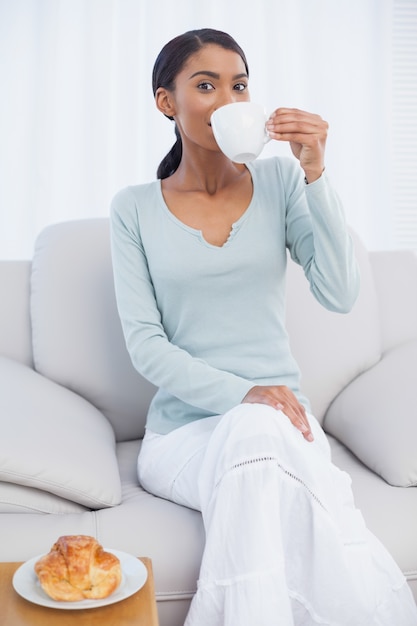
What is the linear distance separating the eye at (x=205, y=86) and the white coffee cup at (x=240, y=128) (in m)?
0.26

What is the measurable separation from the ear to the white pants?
28.2 inches

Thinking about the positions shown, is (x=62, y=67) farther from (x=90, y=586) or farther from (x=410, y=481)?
(x=90, y=586)

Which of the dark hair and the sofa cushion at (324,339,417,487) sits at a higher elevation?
the dark hair

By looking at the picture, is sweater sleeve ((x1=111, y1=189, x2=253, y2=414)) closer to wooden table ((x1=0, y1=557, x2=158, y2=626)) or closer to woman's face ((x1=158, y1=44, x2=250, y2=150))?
woman's face ((x1=158, y1=44, x2=250, y2=150))

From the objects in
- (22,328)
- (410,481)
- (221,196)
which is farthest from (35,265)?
(410,481)

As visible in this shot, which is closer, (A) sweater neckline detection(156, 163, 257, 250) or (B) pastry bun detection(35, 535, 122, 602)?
(B) pastry bun detection(35, 535, 122, 602)

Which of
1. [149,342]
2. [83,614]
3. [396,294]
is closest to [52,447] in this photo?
[149,342]

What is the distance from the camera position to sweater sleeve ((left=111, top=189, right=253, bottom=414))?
5.02 ft

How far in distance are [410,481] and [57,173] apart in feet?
5.78

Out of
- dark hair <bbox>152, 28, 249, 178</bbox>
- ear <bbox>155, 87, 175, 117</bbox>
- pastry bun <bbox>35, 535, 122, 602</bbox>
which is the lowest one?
pastry bun <bbox>35, 535, 122, 602</bbox>

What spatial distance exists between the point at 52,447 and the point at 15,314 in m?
0.59

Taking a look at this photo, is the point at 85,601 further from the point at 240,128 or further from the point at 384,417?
the point at 384,417

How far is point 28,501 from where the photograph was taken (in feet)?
4.83

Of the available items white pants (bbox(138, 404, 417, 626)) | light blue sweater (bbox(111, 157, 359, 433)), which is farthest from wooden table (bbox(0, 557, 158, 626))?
light blue sweater (bbox(111, 157, 359, 433))
